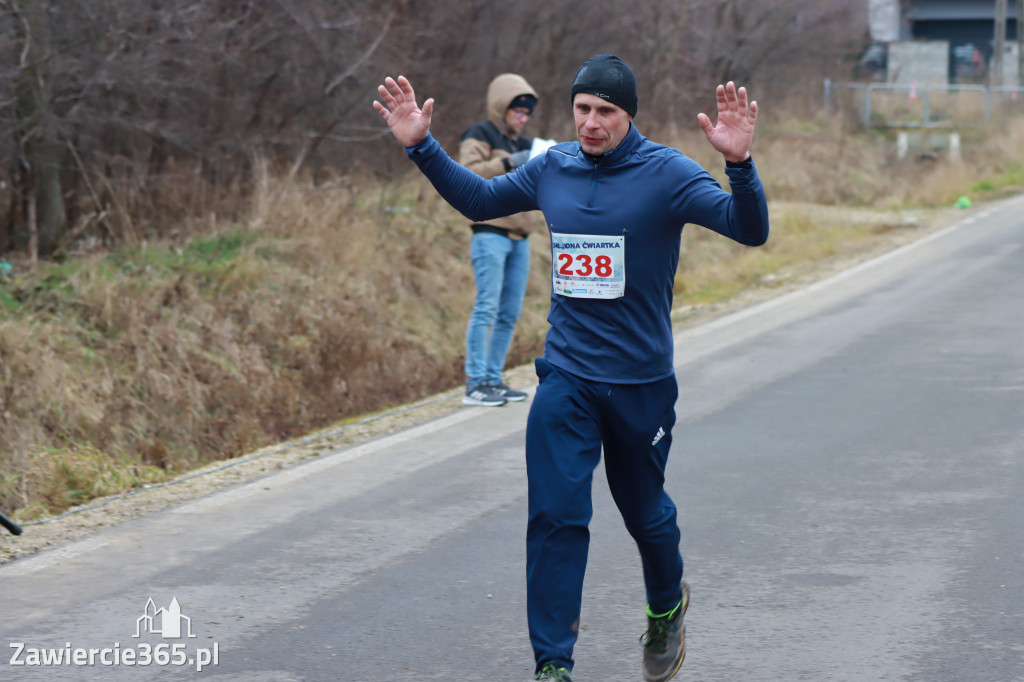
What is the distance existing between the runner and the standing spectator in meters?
4.00

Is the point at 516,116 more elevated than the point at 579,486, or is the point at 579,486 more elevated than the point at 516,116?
the point at 516,116

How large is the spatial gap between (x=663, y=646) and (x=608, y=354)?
0.95m

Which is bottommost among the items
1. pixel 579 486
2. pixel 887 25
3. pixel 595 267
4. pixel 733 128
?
pixel 579 486

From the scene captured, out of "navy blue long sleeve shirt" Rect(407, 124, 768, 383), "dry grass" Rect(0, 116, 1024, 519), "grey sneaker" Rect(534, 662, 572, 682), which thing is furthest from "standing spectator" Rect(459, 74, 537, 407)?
"grey sneaker" Rect(534, 662, 572, 682)

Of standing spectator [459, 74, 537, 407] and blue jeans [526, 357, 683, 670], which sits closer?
blue jeans [526, 357, 683, 670]

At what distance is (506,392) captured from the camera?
870 centimetres

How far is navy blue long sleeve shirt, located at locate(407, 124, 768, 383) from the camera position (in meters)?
3.96

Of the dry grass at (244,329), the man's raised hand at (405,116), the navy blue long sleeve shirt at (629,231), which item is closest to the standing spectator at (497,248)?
the dry grass at (244,329)

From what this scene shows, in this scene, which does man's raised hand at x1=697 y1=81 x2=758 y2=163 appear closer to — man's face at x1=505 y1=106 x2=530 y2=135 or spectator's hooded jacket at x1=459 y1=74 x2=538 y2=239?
spectator's hooded jacket at x1=459 y1=74 x2=538 y2=239

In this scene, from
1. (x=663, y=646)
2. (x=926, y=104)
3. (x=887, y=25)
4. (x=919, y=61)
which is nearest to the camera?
(x=663, y=646)

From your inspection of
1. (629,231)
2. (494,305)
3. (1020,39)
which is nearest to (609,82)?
(629,231)

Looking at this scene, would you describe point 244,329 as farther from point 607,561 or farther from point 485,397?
point 607,561

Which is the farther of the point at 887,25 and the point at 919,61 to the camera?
the point at 887,25

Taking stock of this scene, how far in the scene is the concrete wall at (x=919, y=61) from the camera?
51.8 meters
